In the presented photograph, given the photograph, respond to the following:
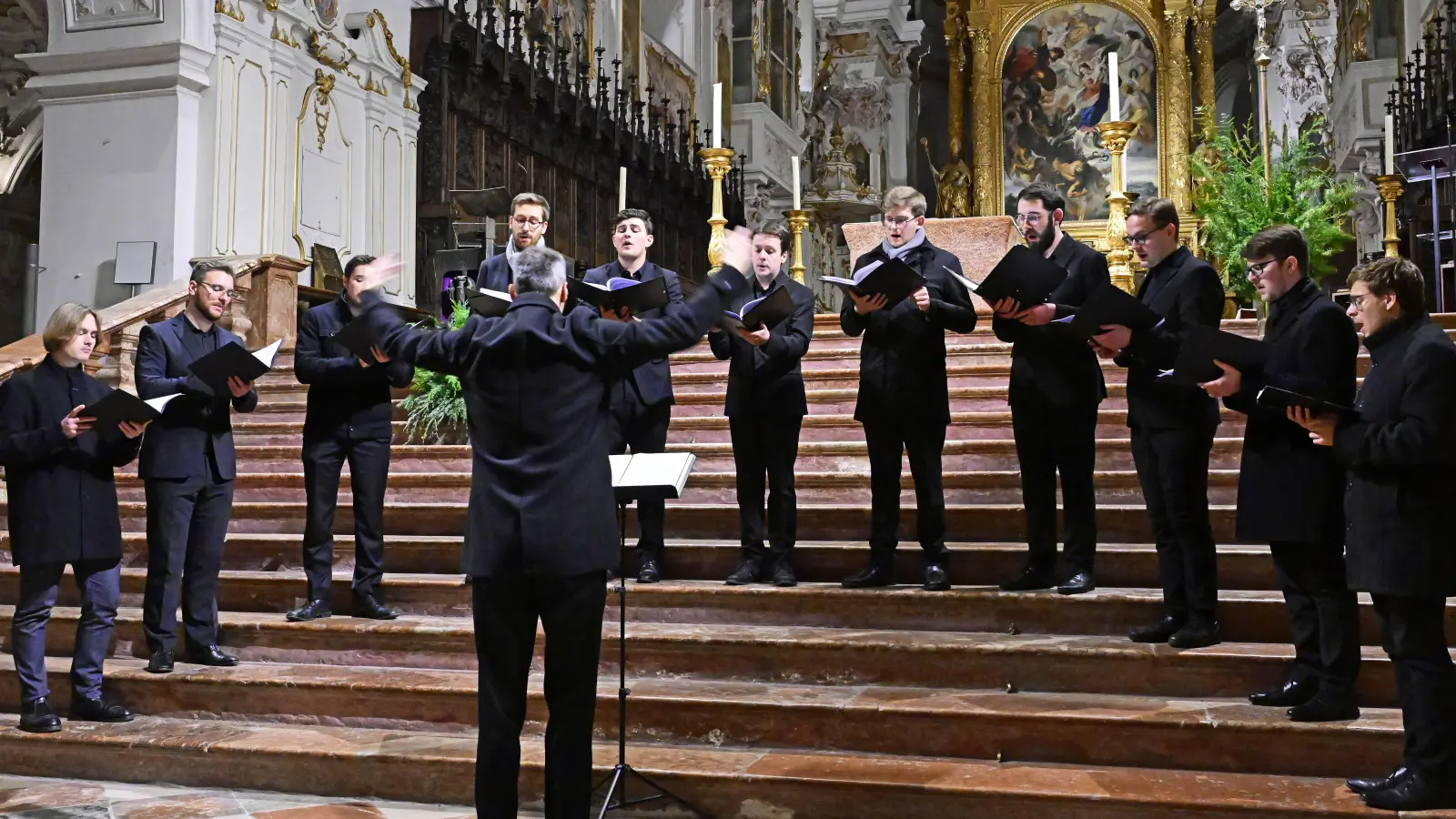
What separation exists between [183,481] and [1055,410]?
367 cm

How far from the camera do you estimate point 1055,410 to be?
5551 millimetres

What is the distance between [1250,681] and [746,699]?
181cm

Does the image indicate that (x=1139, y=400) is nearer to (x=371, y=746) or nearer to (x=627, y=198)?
(x=371, y=746)

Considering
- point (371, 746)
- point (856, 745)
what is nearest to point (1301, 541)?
point (856, 745)

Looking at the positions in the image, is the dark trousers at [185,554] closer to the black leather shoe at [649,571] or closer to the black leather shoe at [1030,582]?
the black leather shoe at [649,571]

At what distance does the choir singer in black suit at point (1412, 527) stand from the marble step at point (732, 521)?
7.04 feet

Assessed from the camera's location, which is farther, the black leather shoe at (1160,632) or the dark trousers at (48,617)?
the dark trousers at (48,617)

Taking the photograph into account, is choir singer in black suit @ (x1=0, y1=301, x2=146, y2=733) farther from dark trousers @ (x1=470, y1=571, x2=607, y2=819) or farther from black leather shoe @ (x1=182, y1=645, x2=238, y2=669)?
dark trousers @ (x1=470, y1=571, x2=607, y2=819)

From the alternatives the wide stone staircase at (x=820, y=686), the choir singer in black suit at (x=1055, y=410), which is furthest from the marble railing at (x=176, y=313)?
the choir singer in black suit at (x=1055, y=410)

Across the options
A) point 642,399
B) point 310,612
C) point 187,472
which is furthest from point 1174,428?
point 187,472

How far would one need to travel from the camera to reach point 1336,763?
13.9 ft

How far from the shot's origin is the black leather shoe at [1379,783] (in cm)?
383

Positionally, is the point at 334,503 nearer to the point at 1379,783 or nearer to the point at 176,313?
the point at 176,313

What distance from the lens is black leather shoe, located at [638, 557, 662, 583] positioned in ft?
20.2
